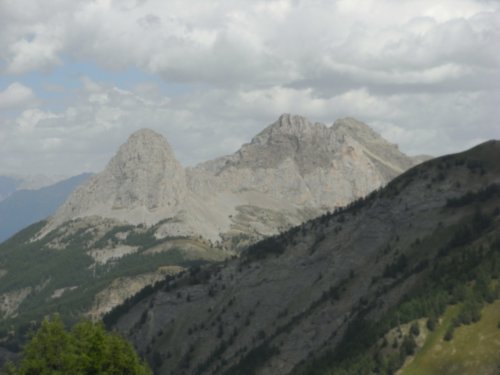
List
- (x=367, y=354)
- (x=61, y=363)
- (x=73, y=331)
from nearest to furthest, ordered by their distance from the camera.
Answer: (x=61, y=363)
(x=73, y=331)
(x=367, y=354)

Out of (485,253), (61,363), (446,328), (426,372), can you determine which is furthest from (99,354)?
(485,253)

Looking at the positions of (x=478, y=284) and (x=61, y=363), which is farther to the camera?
(x=478, y=284)

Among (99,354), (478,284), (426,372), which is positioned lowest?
(426,372)

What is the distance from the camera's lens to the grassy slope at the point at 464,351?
6048 inches

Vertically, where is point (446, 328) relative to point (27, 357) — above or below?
below

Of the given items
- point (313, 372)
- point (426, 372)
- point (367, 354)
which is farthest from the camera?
point (313, 372)

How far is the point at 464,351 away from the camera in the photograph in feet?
520

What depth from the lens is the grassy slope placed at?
153625 millimetres

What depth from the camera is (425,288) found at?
19150 centimetres

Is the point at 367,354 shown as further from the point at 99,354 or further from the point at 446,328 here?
the point at 99,354

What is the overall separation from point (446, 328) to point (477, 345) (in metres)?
9.66

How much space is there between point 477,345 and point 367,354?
2457 cm

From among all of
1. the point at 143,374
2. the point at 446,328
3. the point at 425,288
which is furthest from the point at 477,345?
the point at 143,374

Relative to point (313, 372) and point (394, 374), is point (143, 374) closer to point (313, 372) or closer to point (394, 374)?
point (394, 374)
